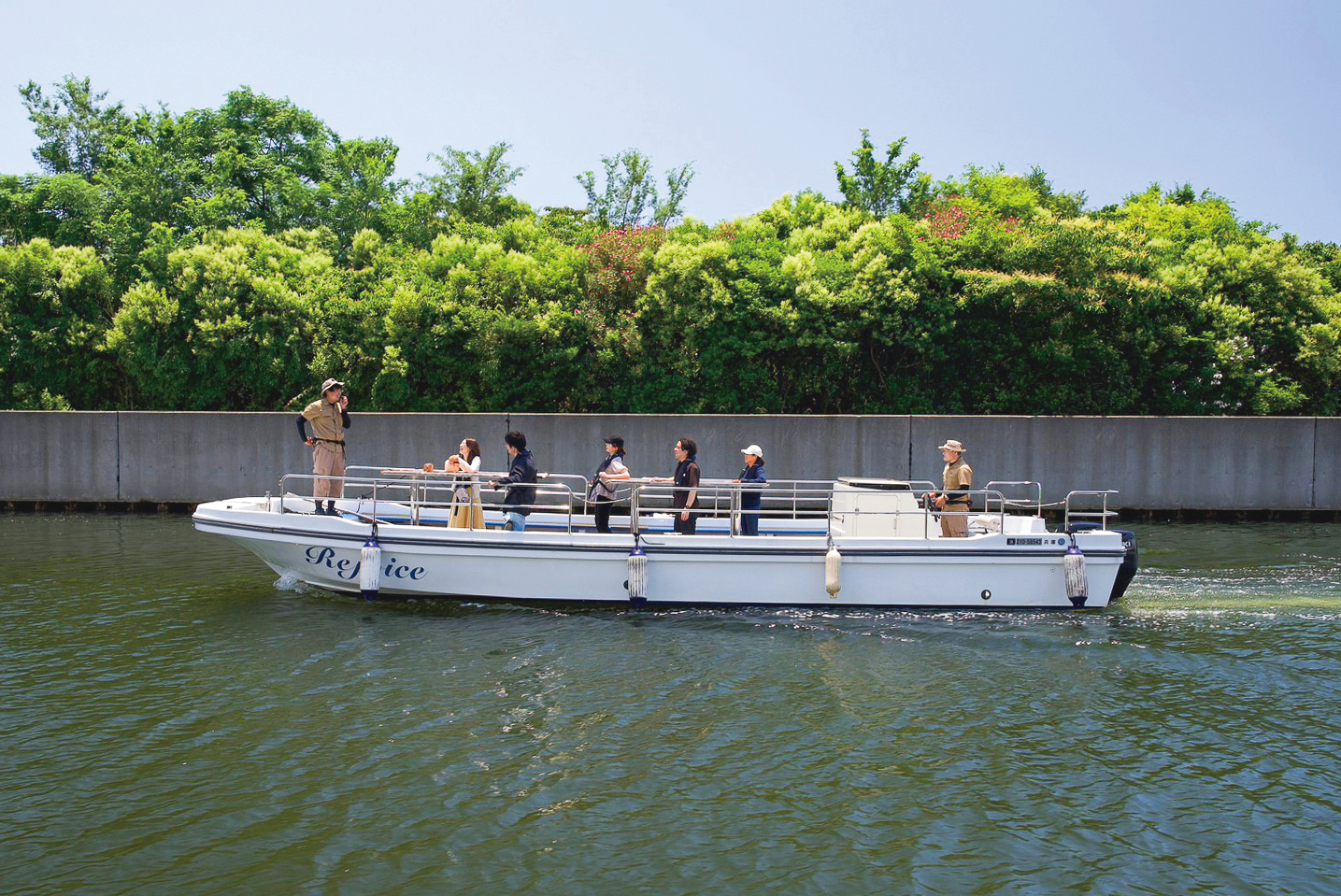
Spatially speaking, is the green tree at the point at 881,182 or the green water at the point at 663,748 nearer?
the green water at the point at 663,748

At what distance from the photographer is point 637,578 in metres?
12.0

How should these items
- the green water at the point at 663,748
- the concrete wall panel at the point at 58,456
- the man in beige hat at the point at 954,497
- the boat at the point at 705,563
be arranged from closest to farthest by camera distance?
the green water at the point at 663,748
the boat at the point at 705,563
the man in beige hat at the point at 954,497
the concrete wall panel at the point at 58,456

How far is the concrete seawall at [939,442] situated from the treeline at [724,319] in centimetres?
207

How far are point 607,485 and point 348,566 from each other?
3.18 meters

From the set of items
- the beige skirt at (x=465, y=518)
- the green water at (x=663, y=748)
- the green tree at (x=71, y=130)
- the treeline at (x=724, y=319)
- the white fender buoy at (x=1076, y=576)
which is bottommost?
the green water at (x=663, y=748)

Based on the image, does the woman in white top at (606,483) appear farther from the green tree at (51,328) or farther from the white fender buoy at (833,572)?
the green tree at (51,328)

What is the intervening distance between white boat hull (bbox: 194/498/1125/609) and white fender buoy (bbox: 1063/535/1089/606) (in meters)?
0.15

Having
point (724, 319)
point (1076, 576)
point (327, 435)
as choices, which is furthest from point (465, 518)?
point (724, 319)

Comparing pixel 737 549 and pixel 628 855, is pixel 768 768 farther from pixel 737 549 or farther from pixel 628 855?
pixel 737 549

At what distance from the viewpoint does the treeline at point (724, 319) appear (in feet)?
74.4

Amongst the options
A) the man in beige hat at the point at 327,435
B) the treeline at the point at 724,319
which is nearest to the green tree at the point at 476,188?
the treeline at the point at 724,319

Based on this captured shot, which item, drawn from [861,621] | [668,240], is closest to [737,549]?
[861,621]

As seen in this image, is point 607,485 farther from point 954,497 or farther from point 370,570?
point 954,497

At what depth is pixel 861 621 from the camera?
39.3 ft
